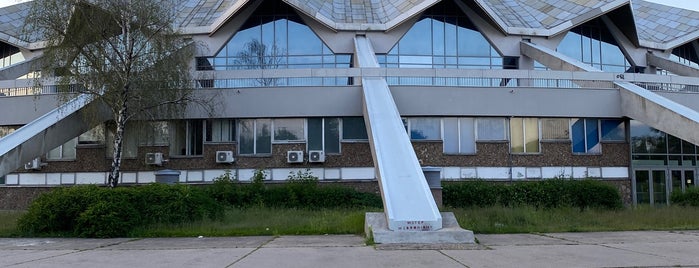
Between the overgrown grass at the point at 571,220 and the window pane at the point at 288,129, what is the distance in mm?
8759

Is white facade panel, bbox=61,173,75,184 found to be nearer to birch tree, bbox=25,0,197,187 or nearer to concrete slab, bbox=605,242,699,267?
birch tree, bbox=25,0,197,187

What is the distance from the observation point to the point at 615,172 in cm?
2352

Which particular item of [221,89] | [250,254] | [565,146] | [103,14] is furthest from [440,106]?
[250,254]

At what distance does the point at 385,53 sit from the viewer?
30875mm

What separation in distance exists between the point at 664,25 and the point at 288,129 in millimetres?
30071

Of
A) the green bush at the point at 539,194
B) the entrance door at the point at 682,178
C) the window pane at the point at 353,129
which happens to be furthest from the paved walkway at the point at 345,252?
the entrance door at the point at 682,178

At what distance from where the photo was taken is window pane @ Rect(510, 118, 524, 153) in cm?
2319

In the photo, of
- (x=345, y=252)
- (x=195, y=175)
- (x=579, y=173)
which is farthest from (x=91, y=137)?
(x=579, y=173)

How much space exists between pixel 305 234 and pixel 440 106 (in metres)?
11.3

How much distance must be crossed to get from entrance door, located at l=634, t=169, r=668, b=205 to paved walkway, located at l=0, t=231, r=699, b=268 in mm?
12001

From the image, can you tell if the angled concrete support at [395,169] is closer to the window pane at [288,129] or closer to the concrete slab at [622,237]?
the concrete slab at [622,237]

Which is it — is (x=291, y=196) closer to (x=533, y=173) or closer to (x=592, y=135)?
(x=533, y=173)

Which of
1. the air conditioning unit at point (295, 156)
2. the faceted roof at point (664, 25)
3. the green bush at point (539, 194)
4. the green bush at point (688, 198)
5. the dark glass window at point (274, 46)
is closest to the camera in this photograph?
the green bush at point (688, 198)

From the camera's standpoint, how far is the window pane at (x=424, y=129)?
22875 millimetres
